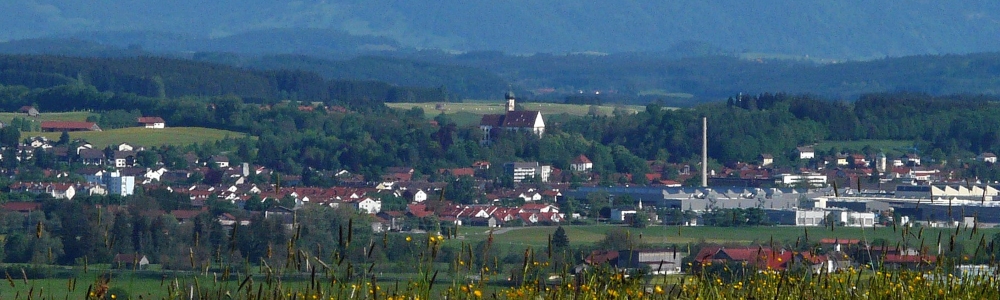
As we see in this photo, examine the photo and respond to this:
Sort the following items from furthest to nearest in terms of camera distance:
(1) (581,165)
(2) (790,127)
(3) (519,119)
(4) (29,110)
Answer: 1. (4) (29,110)
2. (3) (519,119)
3. (2) (790,127)
4. (1) (581,165)

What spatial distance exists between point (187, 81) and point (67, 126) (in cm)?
2011

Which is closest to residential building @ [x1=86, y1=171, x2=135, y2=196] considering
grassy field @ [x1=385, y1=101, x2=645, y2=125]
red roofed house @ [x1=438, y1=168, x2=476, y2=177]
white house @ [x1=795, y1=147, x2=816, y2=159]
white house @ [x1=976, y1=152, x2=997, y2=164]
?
red roofed house @ [x1=438, y1=168, x2=476, y2=177]

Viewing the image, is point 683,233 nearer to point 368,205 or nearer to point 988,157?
point 368,205

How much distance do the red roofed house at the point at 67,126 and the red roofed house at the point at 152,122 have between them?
4.25 feet

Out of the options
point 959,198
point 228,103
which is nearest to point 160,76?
point 228,103

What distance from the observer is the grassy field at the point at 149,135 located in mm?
48031

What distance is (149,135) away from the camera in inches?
1962

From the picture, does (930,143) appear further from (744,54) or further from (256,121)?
(744,54)

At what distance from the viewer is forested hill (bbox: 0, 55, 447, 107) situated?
67.4 metres

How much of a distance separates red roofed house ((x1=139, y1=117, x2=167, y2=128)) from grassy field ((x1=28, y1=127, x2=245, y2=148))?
497mm

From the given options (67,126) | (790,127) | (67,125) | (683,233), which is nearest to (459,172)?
(790,127)

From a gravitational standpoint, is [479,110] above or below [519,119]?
above

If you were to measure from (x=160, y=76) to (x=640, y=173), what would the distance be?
31881 mm

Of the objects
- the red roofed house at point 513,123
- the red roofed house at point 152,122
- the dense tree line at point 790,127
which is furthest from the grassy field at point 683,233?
the red roofed house at point 152,122
